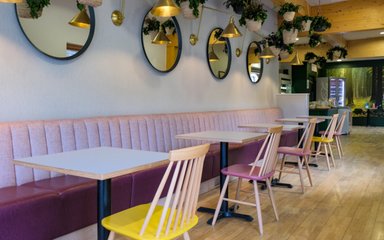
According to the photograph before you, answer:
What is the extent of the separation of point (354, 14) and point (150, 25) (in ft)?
15.2

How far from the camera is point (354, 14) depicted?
6680 mm

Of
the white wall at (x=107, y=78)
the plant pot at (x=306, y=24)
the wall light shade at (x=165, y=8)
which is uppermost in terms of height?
the plant pot at (x=306, y=24)

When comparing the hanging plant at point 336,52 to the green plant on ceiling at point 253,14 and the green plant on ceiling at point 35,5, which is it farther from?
the green plant on ceiling at point 35,5

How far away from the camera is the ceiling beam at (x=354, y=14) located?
6.44 m

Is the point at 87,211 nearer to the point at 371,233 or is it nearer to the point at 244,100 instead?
the point at 371,233

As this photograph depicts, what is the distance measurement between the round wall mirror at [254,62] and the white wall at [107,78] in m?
1.13

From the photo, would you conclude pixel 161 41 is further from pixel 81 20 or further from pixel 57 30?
pixel 57 30

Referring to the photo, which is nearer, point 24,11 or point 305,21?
point 24,11

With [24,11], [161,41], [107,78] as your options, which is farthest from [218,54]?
[24,11]

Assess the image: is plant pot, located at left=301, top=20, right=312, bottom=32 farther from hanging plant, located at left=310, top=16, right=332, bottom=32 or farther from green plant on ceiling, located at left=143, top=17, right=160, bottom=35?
green plant on ceiling, located at left=143, top=17, right=160, bottom=35

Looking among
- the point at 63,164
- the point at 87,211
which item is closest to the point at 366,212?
the point at 87,211

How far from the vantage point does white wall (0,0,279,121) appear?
2820 millimetres

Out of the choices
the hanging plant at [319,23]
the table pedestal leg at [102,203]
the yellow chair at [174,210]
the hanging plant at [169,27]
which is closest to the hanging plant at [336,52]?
the hanging plant at [319,23]

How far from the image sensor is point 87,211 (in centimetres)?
252
